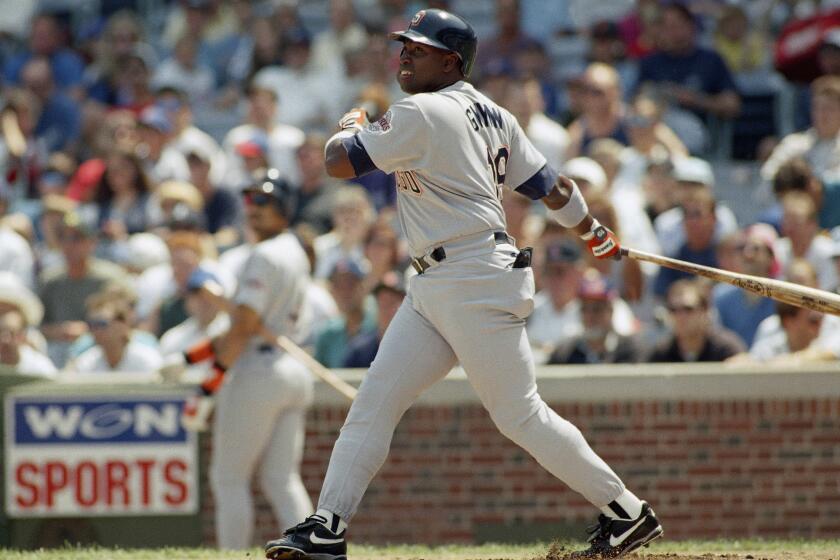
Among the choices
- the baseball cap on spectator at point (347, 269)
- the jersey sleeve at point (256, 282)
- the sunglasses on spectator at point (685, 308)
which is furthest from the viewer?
the baseball cap on spectator at point (347, 269)

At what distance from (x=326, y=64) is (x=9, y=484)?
569 cm

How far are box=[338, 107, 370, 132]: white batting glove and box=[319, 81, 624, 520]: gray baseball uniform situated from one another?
0.17 m

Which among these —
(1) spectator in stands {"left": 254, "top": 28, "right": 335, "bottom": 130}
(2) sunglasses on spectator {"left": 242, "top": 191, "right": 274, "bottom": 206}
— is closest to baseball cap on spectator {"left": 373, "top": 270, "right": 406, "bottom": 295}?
(2) sunglasses on spectator {"left": 242, "top": 191, "right": 274, "bottom": 206}

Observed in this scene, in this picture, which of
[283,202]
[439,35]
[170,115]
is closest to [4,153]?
[170,115]

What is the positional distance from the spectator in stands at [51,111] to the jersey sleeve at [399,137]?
30.5 feet

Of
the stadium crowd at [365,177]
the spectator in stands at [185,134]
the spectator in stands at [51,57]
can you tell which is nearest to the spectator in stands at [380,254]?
the stadium crowd at [365,177]

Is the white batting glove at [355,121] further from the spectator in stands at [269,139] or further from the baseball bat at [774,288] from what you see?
the spectator in stands at [269,139]

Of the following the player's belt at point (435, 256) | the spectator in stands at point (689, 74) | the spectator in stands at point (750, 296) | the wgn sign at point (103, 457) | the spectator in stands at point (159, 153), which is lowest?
the wgn sign at point (103, 457)

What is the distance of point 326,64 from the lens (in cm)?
1331

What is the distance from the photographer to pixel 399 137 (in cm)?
493

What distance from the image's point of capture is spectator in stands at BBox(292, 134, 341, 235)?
11422 mm

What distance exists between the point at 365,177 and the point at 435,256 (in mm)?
6421

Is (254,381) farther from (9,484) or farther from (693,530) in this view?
(693,530)

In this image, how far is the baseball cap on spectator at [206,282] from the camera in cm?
813
